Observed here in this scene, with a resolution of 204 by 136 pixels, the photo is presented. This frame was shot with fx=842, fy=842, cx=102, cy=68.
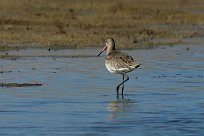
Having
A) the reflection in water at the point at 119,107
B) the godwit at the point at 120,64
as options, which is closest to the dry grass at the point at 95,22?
the godwit at the point at 120,64

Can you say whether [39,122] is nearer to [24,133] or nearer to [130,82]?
[24,133]

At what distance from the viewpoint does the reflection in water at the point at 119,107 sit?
13383 mm

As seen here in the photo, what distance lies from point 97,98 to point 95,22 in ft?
62.4

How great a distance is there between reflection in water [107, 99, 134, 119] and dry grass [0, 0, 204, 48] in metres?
10.5

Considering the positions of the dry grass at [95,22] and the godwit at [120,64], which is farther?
the dry grass at [95,22]

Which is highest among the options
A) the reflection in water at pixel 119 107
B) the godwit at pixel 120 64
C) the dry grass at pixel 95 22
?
the dry grass at pixel 95 22

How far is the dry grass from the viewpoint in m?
26.9

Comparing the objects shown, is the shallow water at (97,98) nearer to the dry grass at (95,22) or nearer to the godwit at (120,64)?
the godwit at (120,64)

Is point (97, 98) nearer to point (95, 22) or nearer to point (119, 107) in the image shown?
point (119, 107)

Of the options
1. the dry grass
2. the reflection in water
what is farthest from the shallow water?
the dry grass

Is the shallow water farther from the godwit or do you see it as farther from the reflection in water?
the godwit

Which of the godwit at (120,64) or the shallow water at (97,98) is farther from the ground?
the godwit at (120,64)

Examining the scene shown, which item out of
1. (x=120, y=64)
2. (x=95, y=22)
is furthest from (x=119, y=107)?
(x=95, y=22)

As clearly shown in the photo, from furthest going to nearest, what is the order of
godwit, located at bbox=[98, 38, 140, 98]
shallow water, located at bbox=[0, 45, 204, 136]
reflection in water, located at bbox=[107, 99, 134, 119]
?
1. godwit, located at bbox=[98, 38, 140, 98]
2. reflection in water, located at bbox=[107, 99, 134, 119]
3. shallow water, located at bbox=[0, 45, 204, 136]
